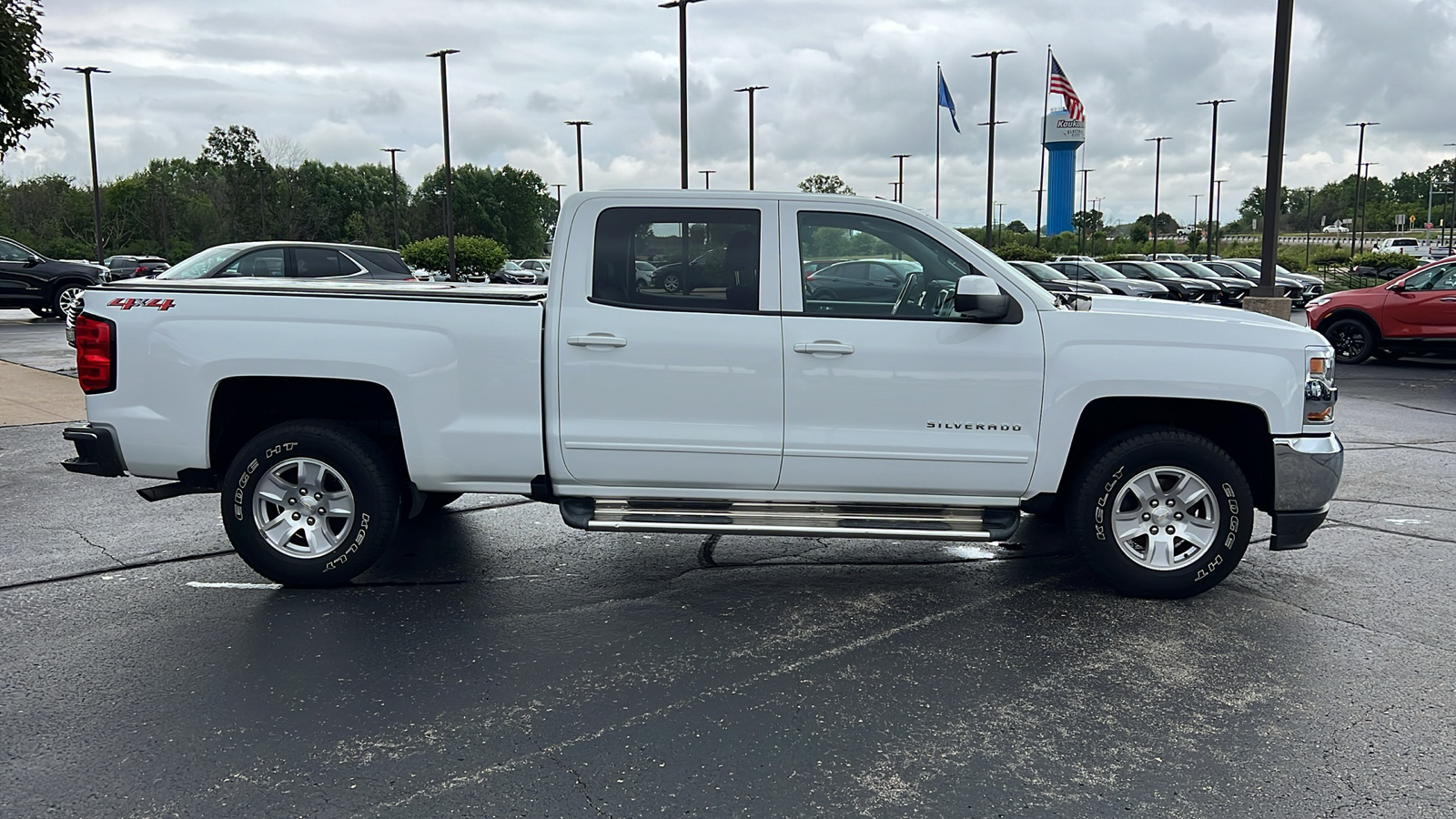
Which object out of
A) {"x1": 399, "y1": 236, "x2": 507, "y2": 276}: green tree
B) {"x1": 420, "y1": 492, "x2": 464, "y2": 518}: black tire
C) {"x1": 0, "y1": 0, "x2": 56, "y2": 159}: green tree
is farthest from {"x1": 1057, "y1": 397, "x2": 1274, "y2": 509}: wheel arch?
{"x1": 399, "y1": 236, "x2": 507, "y2": 276}: green tree

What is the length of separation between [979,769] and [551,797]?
1367mm

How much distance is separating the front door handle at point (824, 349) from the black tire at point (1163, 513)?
Result: 130 centimetres

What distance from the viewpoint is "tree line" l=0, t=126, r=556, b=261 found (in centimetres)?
6644

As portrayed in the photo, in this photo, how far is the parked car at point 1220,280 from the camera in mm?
32594

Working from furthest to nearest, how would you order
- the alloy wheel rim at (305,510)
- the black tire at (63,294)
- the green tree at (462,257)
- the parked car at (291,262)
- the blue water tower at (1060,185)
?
the blue water tower at (1060,185) < the green tree at (462,257) < the black tire at (63,294) < the parked car at (291,262) < the alloy wheel rim at (305,510)

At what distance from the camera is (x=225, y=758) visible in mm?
3684

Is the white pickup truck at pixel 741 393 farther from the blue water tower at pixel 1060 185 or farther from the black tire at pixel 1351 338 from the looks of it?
the blue water tower at pixel 1060 185

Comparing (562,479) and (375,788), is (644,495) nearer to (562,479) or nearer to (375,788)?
(562,479)

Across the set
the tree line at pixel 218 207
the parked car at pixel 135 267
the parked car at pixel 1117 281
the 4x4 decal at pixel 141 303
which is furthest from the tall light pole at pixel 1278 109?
the tree line at pixel 218 207

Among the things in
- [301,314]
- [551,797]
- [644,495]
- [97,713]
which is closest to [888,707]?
[551,797]

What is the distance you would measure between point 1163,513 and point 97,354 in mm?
5143

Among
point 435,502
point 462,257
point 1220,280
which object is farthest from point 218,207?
point 435,502

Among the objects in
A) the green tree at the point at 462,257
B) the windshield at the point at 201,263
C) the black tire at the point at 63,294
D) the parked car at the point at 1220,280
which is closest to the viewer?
the windshield at the point at 201,263

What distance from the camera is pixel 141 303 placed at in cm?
532
